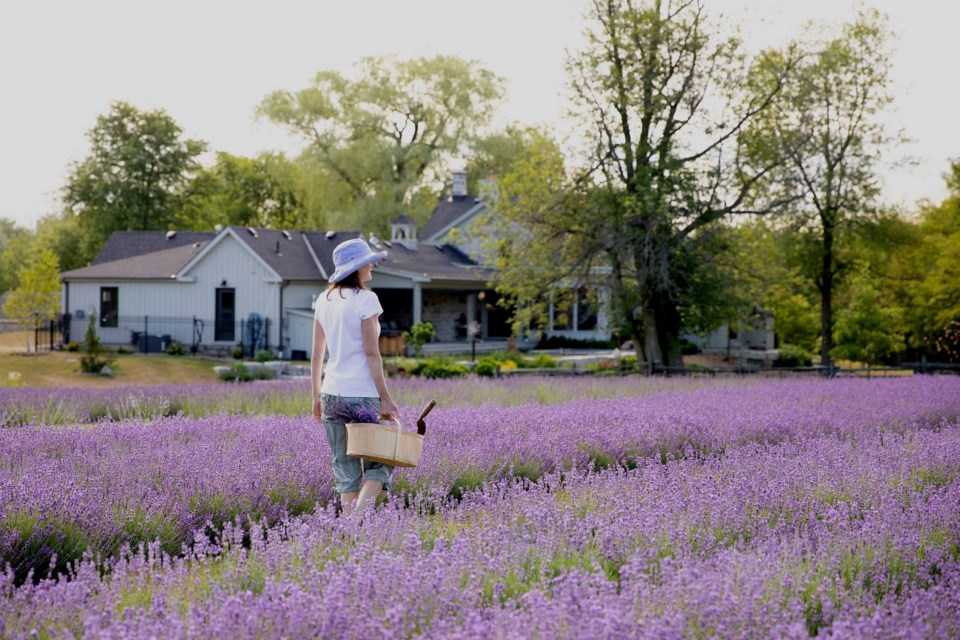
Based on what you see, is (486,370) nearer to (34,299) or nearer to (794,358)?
(794,358)

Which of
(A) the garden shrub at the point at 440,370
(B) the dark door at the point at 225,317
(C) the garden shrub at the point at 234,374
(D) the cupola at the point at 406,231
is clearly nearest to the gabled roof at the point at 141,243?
(D) the cupola at the point at 406,231

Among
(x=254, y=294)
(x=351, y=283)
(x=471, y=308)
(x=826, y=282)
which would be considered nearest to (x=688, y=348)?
(x=471, y=308)

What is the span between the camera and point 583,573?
13.9 feet

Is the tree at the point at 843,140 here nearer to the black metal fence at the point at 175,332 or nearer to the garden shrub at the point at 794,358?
the garden shrub at the point at 794,358

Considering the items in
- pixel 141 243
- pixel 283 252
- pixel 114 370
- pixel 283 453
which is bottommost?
pixel 114 370

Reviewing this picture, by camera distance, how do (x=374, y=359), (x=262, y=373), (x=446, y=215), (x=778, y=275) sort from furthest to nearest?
(x=446, y=215) < (x=262, y=373) < (x=778, y=275) < (x=374, y=359)

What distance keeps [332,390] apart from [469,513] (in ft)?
3.48

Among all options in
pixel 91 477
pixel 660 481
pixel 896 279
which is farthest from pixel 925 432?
pixel 896 279

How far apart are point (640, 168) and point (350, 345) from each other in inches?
646

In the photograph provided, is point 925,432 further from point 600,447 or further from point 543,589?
point 543,589

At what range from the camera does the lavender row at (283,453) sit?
5.60 meters

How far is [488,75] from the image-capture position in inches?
2089

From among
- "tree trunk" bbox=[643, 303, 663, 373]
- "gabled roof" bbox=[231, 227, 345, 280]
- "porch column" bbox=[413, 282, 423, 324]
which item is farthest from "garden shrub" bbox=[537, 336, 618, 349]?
"tree trunk" bbox=[643, 303, 663, 373]

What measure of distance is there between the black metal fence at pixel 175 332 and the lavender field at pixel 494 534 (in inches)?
854
